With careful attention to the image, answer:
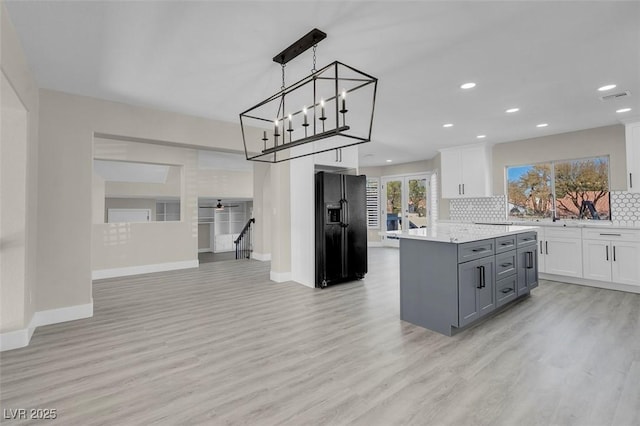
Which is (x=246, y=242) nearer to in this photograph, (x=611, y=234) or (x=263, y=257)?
(x=263, y=257)

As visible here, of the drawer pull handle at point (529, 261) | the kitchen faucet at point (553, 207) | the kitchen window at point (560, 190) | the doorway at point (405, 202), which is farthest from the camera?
the doorway at point (405, 202)

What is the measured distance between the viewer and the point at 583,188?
5359 mm

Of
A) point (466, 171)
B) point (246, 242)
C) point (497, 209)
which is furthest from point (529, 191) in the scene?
point (246, 242)

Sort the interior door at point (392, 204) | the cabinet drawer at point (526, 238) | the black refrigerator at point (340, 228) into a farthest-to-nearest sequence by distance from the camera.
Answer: the interior door at point (392, 204) → the black refrigerator at point (340, 228) → the cabinet drawer at point (526, 238)

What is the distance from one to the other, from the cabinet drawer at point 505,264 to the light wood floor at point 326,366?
47 cm

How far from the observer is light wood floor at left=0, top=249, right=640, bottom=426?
1875mm

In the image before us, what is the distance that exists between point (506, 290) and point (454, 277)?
1.14 m

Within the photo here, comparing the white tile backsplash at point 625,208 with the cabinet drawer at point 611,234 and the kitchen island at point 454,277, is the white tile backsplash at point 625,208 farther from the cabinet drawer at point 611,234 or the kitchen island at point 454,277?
the kitchen island at point 454,277

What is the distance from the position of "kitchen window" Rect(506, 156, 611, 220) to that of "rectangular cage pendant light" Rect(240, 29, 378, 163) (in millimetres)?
3313

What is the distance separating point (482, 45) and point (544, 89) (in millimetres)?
1511

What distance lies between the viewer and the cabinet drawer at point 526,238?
387cm

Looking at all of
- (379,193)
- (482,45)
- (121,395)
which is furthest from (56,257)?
(379,193)

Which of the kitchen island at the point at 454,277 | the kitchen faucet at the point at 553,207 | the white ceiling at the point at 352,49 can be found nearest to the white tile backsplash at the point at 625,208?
the kitchen faucet at the point at 553,207

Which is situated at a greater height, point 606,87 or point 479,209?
point 606,87
